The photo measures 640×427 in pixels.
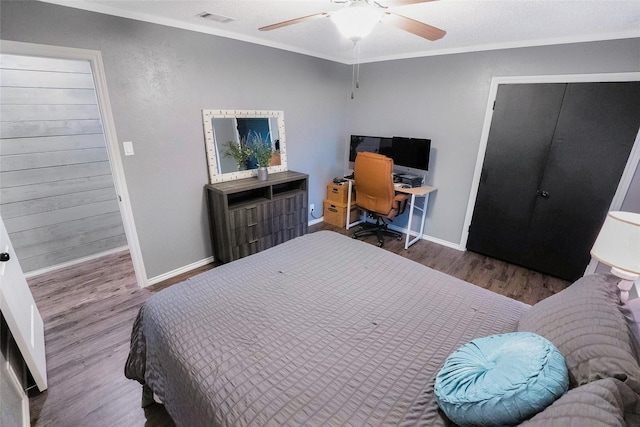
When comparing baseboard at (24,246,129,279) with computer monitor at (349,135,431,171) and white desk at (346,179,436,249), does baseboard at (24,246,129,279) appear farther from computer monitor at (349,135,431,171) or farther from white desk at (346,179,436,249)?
computer monitor at (349,135,431,171)

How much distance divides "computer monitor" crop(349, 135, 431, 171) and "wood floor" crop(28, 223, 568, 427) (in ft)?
3.43

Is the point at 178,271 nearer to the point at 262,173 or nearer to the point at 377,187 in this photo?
the point at 262,173

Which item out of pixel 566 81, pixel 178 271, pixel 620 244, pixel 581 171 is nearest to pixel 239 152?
pixel 178 271

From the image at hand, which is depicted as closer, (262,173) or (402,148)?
(262,173)

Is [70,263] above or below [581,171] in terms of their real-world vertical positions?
below

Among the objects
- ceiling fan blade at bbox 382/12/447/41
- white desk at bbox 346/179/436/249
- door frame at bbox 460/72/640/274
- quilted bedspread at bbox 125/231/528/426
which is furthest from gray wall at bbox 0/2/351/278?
door frame at bbox 460/72/640/274

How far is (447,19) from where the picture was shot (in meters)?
2.14

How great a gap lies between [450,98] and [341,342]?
10.0 feet

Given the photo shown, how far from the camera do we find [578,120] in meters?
2.53

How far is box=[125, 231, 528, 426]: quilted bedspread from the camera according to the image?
983 millimetres

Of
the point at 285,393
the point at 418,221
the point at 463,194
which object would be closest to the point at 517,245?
the point at 463,194

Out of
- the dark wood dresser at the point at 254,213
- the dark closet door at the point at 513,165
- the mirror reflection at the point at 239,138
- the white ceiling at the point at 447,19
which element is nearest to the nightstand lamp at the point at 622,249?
the white ceiling at the point at 447,19

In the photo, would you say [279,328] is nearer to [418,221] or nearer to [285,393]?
[285,393]

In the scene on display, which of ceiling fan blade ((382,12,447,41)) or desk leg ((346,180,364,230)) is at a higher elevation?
ceiling fan blade ((382,12,447,41))
